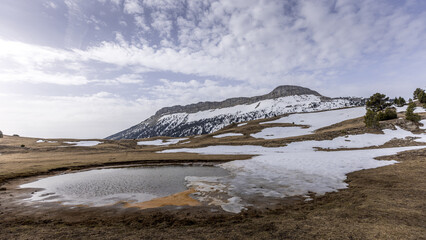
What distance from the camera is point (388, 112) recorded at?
4603cm

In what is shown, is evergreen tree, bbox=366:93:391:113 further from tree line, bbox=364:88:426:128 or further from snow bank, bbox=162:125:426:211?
snow bank, bbox=162:125:426:211

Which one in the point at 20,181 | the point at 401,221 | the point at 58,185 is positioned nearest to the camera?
the point at 401,221

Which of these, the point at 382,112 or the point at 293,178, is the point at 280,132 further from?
the point at 293,178

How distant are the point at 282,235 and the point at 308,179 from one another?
11566 mm

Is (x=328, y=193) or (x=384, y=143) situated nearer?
(x=328, y=193)

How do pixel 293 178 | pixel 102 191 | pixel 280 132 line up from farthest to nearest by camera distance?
pixel 280 132 < pixel 293 178 < pixel 102 191

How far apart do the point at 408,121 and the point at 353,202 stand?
1539 inches

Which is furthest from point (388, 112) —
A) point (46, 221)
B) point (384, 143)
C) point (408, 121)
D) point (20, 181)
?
point (20, 181)

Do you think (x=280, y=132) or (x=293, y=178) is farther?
(x=280, y=132)

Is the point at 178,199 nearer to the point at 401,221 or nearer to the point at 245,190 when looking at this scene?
the point at 245,190

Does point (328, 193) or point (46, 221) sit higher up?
point (46, 221)

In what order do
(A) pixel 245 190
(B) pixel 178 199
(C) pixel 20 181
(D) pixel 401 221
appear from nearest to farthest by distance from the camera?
1. (D) pixel 401 221
2. (B) pixel 178 199
3. (A) pixel 245 190
4. (C) pixel 20 181

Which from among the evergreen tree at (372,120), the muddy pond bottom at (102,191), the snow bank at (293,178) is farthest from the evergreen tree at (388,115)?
the muddy pond bottom at (102,191)

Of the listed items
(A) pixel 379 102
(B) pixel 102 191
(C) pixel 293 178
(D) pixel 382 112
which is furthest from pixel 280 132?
(B) pixel 102 191
